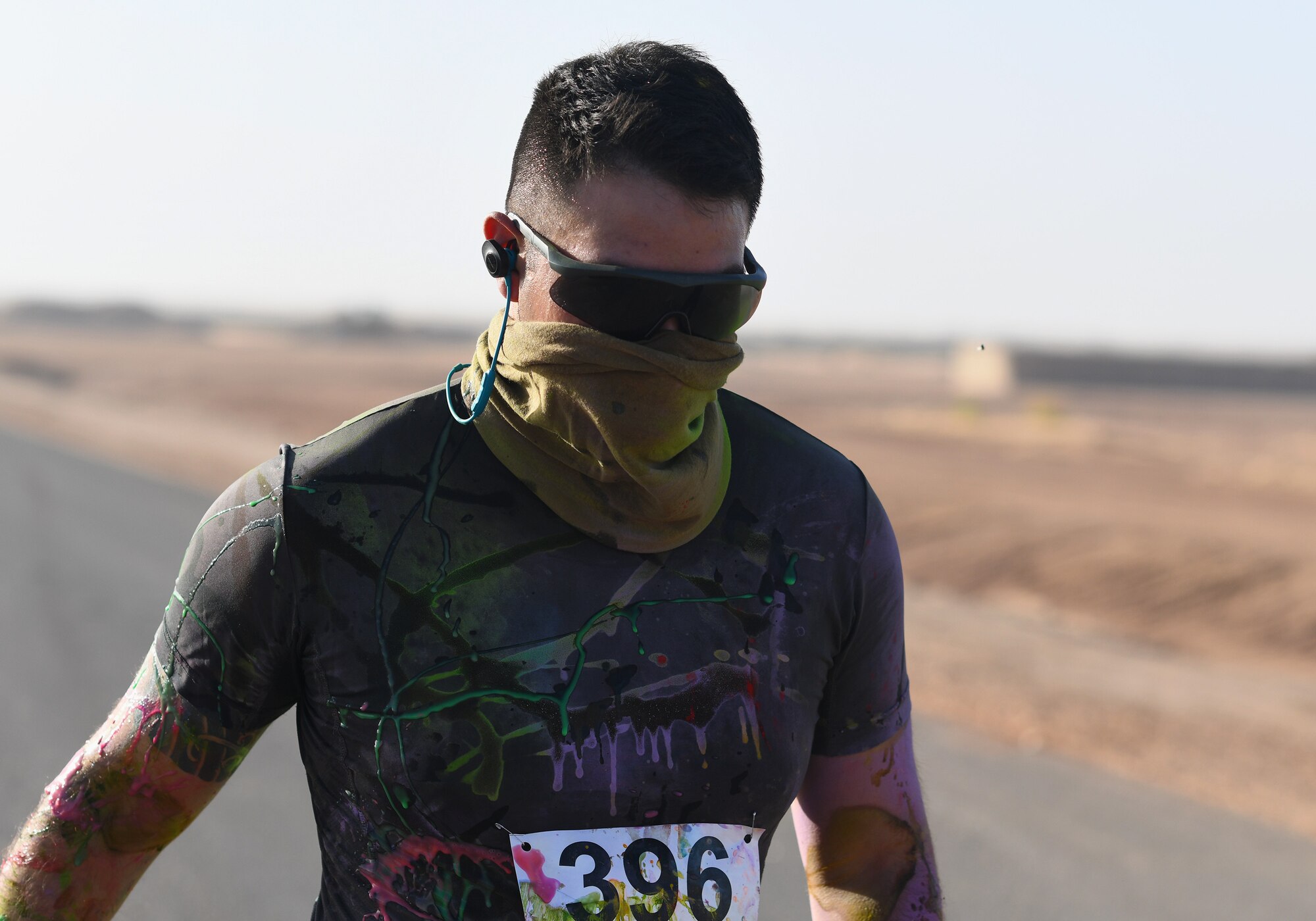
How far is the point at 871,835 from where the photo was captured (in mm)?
1927

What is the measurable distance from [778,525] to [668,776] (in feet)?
1.27

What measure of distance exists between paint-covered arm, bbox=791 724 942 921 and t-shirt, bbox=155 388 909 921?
157 mm

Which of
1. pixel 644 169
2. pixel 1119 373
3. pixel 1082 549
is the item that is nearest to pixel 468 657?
pixel 644 169

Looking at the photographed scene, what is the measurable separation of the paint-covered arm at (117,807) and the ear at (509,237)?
28.2 inches

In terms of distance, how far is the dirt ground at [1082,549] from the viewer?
8195mm

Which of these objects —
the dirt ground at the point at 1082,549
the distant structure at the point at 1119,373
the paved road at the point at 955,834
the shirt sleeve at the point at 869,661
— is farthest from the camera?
the distant structure at the point at 1119,373

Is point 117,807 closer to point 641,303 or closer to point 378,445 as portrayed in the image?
point 378,445

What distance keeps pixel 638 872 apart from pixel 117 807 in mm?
708

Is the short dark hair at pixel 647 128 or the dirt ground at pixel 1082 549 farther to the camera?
the dirt ground at pixel 1082 549

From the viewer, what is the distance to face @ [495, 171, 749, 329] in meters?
1.69

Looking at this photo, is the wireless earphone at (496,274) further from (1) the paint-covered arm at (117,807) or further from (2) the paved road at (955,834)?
(2) the paved road at (955,834)

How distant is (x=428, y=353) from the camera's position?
9319 centimetres

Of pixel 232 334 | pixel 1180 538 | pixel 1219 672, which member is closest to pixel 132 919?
pixel 1219 672

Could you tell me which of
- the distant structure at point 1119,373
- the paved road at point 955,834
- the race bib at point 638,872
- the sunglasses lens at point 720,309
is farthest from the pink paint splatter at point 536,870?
the distant structure at point 1119,373
